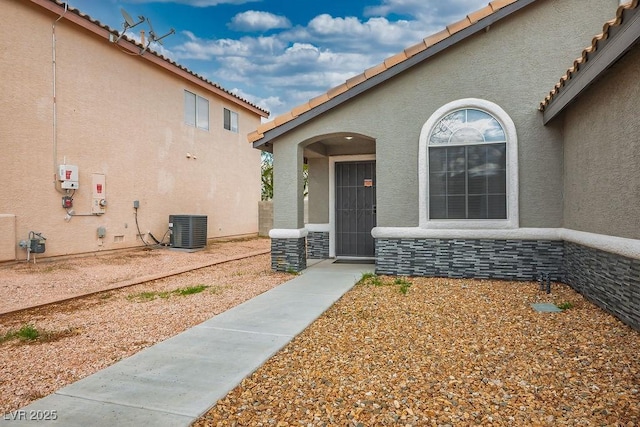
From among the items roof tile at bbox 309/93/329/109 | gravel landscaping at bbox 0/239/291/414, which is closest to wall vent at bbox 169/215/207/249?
gravel landscaping at bbox 0/239/291/414

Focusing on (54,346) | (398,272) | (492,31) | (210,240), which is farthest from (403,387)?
(210,240)

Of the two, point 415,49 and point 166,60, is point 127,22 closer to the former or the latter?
point 166,60

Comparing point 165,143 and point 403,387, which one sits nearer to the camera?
point 403,387

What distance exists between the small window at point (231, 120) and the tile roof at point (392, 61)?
898 cm

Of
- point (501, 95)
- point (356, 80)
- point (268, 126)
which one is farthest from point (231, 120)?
point (501, 95)

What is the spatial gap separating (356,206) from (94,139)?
7.33m

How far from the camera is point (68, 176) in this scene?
9711 mm

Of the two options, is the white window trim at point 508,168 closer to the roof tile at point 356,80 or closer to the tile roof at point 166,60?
the roof tile at point 356,80

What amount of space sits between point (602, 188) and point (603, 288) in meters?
1.30

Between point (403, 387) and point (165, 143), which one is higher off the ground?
point (165, 143)

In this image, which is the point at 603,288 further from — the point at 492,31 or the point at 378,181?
the point at 492,31

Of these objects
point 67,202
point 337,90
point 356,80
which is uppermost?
point 356,80

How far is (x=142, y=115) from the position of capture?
12336 millimetres

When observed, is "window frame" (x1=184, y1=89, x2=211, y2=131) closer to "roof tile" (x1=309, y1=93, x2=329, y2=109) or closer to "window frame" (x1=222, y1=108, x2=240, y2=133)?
"window frame" (x1=222, y1=108, x2=240, y2=133)
